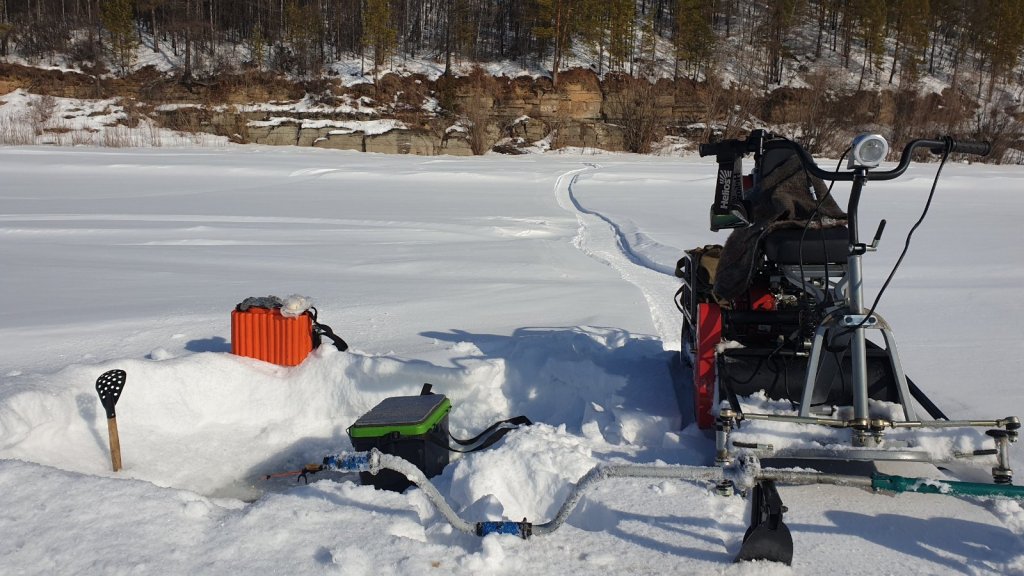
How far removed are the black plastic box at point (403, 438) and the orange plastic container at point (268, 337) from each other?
1.06m

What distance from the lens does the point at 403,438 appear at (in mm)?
3033

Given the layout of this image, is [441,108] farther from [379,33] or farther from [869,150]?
[869,150]

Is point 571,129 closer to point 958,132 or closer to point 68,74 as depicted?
point 958,132

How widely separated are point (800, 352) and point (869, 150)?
1078 mm

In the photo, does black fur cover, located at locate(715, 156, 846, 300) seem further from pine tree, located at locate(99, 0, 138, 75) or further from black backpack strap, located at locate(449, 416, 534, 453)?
pine tree, located at locate(99, 0, 138, 75)

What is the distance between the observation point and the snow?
226 centimetres

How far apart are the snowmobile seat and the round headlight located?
1.44ft

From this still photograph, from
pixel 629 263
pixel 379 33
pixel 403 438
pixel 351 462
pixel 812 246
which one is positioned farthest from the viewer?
pixel 379 33

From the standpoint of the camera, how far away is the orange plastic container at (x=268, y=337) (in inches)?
161

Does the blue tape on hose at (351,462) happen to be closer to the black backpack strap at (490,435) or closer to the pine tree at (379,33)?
the black backpack strap at (490,435)

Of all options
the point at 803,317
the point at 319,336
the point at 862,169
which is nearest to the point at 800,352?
the point at 803,317

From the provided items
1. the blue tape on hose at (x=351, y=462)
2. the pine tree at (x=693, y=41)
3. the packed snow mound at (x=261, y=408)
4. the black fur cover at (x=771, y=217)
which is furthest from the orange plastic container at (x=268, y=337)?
the pine tree at (x=693, y=41)

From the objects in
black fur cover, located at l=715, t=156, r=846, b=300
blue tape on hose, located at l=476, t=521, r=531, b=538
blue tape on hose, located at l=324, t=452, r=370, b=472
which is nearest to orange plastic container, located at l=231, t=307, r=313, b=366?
blue tape on hose, located at l=324, t=452, r=370, b=472

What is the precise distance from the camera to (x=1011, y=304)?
6.09m
